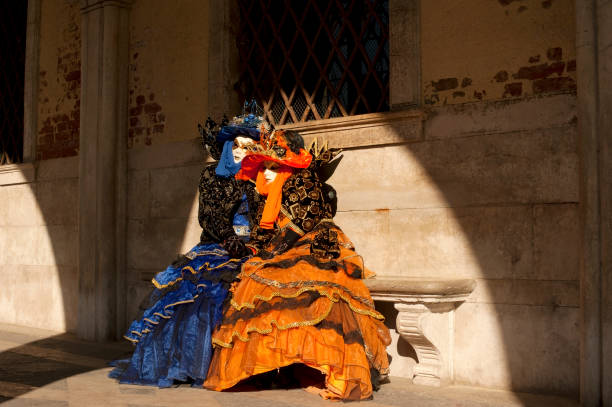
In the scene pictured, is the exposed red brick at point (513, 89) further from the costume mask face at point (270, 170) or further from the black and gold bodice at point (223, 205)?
the black and gold bodice at point (223, 205)

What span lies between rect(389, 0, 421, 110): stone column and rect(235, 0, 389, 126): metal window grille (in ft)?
0.98

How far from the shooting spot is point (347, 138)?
5.77m

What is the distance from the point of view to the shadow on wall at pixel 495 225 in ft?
15.3

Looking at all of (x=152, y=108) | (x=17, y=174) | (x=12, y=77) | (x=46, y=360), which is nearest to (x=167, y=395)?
(x=46, y=360)

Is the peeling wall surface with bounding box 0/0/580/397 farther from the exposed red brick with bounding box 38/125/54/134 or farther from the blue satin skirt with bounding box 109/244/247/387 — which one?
the exposed red brick with bounding box 38/125/54/134

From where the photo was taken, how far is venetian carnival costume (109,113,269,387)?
492 centimetres

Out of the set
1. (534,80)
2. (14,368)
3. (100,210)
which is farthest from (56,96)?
(534,80)

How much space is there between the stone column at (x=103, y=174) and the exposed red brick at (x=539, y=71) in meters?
4.42

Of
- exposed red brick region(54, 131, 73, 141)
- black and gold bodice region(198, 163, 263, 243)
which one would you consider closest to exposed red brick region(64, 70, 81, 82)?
exposed red brick region(54, 131, 73, 141)

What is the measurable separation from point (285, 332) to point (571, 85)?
96.3 inches

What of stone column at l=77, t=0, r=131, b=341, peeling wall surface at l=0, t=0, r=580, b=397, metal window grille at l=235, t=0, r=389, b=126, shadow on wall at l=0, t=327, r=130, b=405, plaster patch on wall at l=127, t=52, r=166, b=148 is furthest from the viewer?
stone column at l=77, t=0, r=131, b=341

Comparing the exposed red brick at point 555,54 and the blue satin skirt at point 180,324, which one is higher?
the exposed red brick at point 555,54

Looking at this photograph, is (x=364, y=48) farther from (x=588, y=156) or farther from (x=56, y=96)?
(x=56, y=96)

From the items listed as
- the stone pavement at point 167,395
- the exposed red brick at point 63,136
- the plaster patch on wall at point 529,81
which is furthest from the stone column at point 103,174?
the plaster patch on wall at point 529,81
